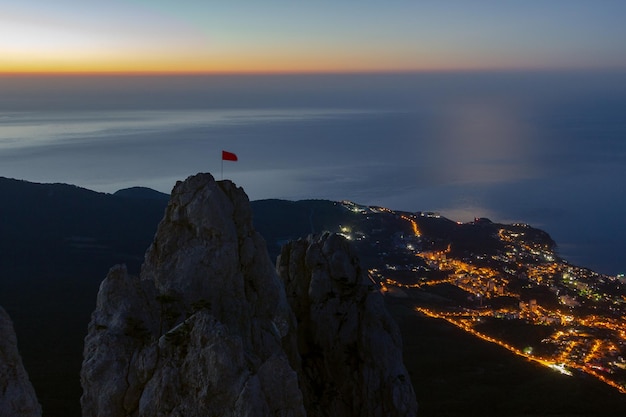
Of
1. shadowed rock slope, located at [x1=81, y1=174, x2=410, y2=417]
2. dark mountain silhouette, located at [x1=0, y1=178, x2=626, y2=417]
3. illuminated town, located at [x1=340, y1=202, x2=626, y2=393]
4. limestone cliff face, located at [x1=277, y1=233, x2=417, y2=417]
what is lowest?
illuminated town, located at [x1=340, y1=202, x2=626, y2=393]

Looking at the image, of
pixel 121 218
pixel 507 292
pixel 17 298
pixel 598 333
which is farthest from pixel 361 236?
pixel 17 298

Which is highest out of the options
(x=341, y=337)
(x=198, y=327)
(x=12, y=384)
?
(x=12, y=384)

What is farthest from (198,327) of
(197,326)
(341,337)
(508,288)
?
(508,288)

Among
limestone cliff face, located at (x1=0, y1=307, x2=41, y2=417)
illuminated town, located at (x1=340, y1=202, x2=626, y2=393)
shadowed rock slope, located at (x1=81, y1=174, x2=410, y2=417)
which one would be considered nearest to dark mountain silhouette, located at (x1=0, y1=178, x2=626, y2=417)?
illuminated town, located at (x1=340, y1=202, x2=626, y2=393)

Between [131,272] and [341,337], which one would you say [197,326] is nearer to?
[341,337]

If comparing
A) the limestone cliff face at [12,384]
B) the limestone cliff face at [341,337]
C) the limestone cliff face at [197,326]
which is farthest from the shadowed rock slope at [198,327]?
the limestone cliff face at [12,384]

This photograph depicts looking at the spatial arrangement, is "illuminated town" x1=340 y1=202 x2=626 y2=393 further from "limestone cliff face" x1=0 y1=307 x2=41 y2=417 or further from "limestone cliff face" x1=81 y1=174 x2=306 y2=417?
"limestone cliff face" x1=0 y1=307 x2=41 y2=417

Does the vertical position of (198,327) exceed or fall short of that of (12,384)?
it falls short

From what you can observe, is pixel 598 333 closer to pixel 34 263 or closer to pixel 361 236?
pixel 361 236
